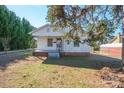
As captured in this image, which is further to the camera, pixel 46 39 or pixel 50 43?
pixel 50 43

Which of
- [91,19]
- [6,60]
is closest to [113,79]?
[91,19]

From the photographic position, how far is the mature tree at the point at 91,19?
13586mm

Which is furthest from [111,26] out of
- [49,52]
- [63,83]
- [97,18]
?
[49,52]

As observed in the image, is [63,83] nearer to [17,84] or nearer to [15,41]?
[17,84]

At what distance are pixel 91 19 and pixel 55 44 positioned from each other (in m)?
12.2

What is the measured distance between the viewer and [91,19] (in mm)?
14211

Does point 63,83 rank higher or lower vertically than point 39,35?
lower

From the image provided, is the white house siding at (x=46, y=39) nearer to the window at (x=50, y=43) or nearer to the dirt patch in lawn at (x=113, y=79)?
the window at (x=50, y=43)

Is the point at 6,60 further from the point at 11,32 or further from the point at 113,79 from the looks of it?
the point at 11,32

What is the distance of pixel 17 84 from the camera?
27.9 ft

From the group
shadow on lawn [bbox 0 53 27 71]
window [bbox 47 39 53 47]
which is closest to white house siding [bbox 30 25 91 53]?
window [bbox 47 39 53 47]

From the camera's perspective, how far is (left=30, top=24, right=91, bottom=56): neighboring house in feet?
84.0
